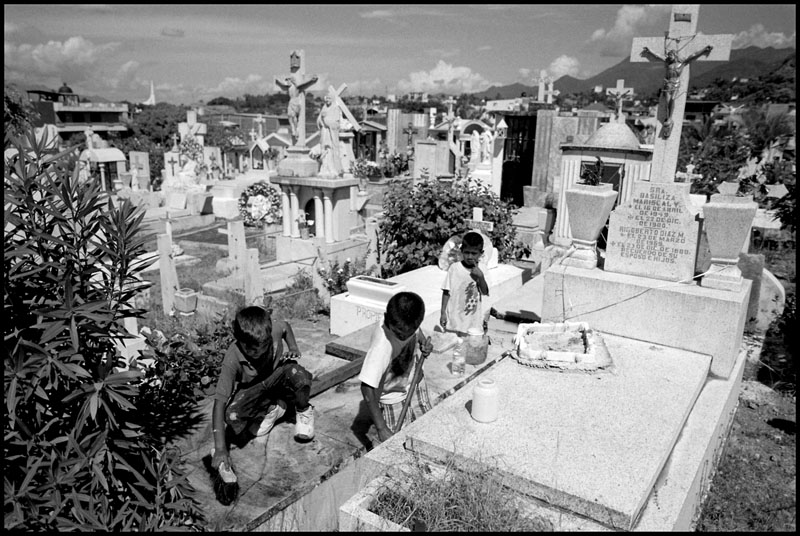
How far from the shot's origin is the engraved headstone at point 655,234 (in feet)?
19.2

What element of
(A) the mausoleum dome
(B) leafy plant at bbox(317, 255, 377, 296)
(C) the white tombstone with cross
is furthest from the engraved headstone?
(C) the white tombstone with cross

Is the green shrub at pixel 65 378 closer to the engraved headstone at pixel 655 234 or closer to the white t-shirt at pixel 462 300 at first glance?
the white t-shirt at pixel 462 300

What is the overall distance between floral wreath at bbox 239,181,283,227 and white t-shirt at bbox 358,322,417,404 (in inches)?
661

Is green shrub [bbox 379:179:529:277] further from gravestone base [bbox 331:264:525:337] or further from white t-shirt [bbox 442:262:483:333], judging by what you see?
white t-shirt [bbox 442:262:483:333]

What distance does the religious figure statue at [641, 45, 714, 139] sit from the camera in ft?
19.4

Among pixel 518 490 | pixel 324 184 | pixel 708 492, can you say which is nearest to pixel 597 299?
pixel 708 492

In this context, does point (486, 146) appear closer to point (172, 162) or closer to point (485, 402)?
point (172, 162)

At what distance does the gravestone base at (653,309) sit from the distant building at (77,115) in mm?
52263

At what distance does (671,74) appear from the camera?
5977mm

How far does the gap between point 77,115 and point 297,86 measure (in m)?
50.7

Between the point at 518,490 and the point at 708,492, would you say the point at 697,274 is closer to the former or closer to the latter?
the point at 708,492

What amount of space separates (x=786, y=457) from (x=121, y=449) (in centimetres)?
639

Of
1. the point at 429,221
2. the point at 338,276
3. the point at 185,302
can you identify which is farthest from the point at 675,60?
the point at 185,302

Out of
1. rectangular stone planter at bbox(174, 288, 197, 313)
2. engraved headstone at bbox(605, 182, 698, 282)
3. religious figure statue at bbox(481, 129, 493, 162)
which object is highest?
religious figure statue at bbox(481, 129, 493, 162)
